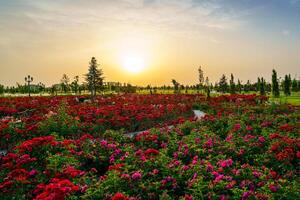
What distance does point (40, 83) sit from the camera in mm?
116688

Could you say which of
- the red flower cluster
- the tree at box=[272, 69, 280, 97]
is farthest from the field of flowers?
the tree at box=[272, 69, 280, 97]

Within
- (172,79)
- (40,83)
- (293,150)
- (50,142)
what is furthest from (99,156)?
(40,83)

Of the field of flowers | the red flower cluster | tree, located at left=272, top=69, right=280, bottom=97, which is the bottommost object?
the field of flowers

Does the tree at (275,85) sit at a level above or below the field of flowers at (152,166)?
above

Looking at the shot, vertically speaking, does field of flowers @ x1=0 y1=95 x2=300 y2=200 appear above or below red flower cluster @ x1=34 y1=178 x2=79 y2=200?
below

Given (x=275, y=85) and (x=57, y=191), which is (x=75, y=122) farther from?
(x=275, y=85)

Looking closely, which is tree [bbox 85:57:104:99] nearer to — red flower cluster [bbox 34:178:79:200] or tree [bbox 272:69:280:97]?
tree [bbox 272:69:280:97]

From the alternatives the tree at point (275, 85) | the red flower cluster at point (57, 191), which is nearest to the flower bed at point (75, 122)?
the red flower cluster at point (57, 191)

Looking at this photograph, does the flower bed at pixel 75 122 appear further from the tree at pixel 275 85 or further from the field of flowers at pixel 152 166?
the tree at pixel 275 85

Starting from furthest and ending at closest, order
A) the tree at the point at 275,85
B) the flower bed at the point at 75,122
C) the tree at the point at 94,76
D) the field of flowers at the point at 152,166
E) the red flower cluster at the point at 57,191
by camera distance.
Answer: the tree at the point at 94,76, the tree at the point at 275,85, the flower bed at the point at 75,122, the field of flowers at the point at 152,166, the red flower cluster at the point at 57,191

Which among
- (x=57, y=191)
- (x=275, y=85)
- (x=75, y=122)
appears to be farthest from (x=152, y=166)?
(x=275, y=85)

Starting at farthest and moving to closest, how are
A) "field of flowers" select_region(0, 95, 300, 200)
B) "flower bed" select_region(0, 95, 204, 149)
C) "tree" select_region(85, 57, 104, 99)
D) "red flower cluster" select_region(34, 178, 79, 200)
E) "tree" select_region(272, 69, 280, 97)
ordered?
"tree" select_region(85, 57, 104, 99), "tree" select_region(272, 69, 280, 97), "flower bed" select_region(0, 95, 204, 149), "field of flowers" select_region(0, 95, 300, 200), "red flower cluster" select_region(34, 178, 79, 200)

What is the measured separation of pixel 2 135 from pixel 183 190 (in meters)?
9.11

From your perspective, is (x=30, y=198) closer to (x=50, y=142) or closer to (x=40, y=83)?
(x=50, y=142)
